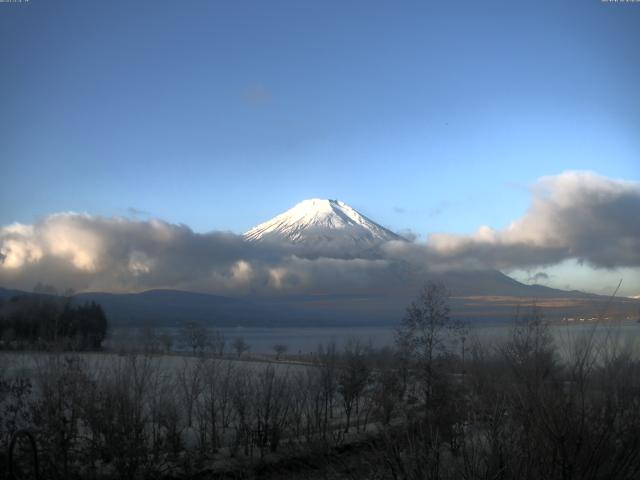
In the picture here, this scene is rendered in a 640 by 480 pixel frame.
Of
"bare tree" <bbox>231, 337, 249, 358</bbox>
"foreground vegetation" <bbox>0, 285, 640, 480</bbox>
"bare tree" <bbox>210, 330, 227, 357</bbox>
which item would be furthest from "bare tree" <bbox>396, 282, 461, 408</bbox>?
"bare tree" <bbox>231, 337, 249, 358</bbox>

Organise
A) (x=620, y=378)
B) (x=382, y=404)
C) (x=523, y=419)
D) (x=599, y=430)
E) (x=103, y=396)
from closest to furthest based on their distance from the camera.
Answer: (x=599, y=430), (x=523, y=419), (x=620, y=378), (x=103, y=396), (x=382, y=404)

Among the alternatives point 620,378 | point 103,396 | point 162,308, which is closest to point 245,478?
point 103,396

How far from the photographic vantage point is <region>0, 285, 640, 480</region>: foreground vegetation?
22.6 feet

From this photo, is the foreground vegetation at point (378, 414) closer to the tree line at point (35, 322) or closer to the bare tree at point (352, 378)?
the bare tree at point (352, 378)

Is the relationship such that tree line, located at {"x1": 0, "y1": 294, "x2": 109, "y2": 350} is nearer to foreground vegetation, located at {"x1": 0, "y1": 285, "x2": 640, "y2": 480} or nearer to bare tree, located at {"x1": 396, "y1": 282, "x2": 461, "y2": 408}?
foreground vegetation, located at {"x1": 0, "y1": 285, "x2": 640, "y2": 480}

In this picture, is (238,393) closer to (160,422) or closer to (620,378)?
(160,422)

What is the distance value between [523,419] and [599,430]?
87 centimetres

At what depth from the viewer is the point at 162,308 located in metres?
150

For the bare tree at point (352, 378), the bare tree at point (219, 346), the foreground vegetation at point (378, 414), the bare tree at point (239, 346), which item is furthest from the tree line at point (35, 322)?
the bare tree at point (239, 346)

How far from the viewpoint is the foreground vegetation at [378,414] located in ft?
22.6

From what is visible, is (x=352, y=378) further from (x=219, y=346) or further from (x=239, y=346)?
(x=239, y=346)

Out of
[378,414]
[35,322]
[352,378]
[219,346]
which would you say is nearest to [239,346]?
[219,346]

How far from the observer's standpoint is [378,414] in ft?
89.1

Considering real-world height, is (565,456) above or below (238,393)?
above
